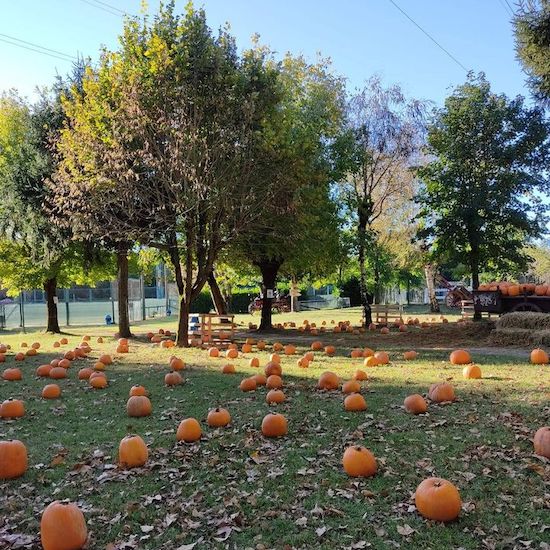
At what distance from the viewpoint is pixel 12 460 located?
178 inches

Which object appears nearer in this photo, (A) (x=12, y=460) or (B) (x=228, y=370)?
(A) (x=12, y=460)

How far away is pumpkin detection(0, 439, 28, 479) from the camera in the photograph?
449 cm

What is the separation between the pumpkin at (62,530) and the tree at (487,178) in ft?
51.4

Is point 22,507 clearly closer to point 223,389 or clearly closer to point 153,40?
point 223,389

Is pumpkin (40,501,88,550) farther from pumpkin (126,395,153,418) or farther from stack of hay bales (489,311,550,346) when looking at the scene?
stack of hay bales (489,311,550,346)

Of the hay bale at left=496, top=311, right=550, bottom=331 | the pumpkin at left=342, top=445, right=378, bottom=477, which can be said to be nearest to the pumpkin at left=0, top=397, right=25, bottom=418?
the pumpkin at left=342, top=445, right=378, bottom=477

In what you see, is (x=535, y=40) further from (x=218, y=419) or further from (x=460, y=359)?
(x=218, y=419)

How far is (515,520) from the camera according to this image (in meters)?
3.54

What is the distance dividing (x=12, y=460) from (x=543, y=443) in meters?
4.64

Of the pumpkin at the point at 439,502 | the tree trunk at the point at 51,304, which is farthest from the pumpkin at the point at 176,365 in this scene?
the tree trunk at the point at 51,304

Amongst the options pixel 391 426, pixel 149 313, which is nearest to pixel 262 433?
pixel 391 426

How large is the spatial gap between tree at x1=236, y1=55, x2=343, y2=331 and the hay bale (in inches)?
222

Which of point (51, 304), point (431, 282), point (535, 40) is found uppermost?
point (535, 40)

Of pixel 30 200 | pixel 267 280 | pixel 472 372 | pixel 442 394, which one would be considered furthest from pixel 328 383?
pixel 30 200
